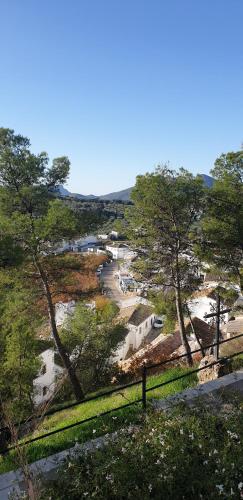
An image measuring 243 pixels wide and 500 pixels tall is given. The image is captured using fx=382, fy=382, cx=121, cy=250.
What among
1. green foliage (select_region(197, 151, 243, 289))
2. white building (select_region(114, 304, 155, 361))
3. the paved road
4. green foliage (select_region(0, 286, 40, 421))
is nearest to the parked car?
white building (select_region(114, 304, 155, 361))

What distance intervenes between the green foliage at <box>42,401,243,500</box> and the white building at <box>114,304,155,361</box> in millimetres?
29762

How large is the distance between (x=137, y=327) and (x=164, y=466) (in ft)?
109

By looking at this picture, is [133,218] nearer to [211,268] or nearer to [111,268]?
[211,268]

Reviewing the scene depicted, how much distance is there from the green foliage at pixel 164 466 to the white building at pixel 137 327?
97.6ft

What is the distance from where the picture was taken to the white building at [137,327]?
35.4m

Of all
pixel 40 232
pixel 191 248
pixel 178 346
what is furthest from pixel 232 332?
pixel 40 232

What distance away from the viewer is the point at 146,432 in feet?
15.4

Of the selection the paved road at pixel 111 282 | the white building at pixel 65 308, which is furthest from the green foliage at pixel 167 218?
the paved road at pixel 111 282

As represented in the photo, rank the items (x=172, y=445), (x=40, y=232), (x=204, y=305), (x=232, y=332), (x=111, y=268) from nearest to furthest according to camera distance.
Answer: (x=172, y=445)
(x=40, y=232)
(x=232, y=332)
(x=204, y=305)
(x=111, y=268)

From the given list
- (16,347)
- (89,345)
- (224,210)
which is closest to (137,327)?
(89,345)

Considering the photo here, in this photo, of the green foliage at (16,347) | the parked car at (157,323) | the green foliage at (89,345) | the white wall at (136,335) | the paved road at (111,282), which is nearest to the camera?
the green foliage at (16,347)

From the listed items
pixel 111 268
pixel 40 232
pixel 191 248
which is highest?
pixel 40 232

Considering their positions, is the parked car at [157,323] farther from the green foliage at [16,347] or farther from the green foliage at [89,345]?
the green foliage at [16,347]

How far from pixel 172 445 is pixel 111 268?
85.9 metres
